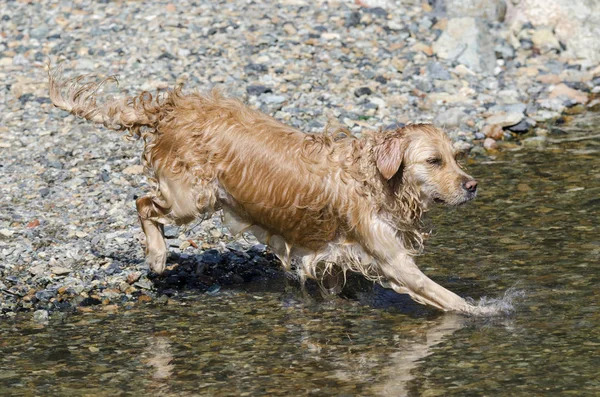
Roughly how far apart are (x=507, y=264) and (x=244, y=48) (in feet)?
20.2

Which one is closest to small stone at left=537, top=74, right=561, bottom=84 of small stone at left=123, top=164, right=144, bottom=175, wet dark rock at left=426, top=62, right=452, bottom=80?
wet dark rock at left=426, top=62, right=452, bottom=80

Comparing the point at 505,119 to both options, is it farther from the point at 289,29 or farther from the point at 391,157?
the point at 391,157

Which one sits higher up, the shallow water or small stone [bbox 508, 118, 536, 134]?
small stone [bbox 508, 118, 536, 134]

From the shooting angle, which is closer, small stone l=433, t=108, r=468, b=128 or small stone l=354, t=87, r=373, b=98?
small stone l=433, t=108, r=468, b=128

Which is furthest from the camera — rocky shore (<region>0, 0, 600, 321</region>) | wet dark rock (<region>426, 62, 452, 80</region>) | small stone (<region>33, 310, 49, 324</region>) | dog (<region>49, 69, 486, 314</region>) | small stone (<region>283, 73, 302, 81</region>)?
wet dark rock (<region>426, 62, 452, 80</region>)

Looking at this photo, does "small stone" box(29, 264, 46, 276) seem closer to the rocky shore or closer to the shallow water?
the rocky shore

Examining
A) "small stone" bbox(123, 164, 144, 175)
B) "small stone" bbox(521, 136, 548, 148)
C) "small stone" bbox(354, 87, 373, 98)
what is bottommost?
"small stone" bbox(123, 164, 144, 175)

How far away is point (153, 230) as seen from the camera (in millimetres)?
8242

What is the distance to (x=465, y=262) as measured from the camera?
837 centimetres

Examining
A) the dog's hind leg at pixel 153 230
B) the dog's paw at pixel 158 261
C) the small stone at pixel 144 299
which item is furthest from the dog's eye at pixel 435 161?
the small stone at pixel 144 299

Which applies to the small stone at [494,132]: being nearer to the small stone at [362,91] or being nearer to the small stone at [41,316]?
the small stone at [362,91]

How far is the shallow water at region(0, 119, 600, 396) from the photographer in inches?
249

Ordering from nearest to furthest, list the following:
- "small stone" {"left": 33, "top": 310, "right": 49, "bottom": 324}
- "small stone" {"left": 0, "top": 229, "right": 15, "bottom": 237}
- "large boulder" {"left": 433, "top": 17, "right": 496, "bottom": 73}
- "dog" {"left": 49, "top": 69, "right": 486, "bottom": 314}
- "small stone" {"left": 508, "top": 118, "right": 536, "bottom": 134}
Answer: "dog" {"left": 49, "top": 69, "right": 486, "bottom": 314} < "small stone" {"left": 33, "top": 310, "right": 49, "bottom": 324} < "small stone" {"left": 0, "top": 229, "right": 15, "bottom": 237} < "small stone" {"left": 508, "top": 118, "right": 536, "bottom": 134} < "large boulder" {"left": 433, "top": 17, "right": 496, "bottom": 73}

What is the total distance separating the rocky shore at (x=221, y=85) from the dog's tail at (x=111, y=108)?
116cm
